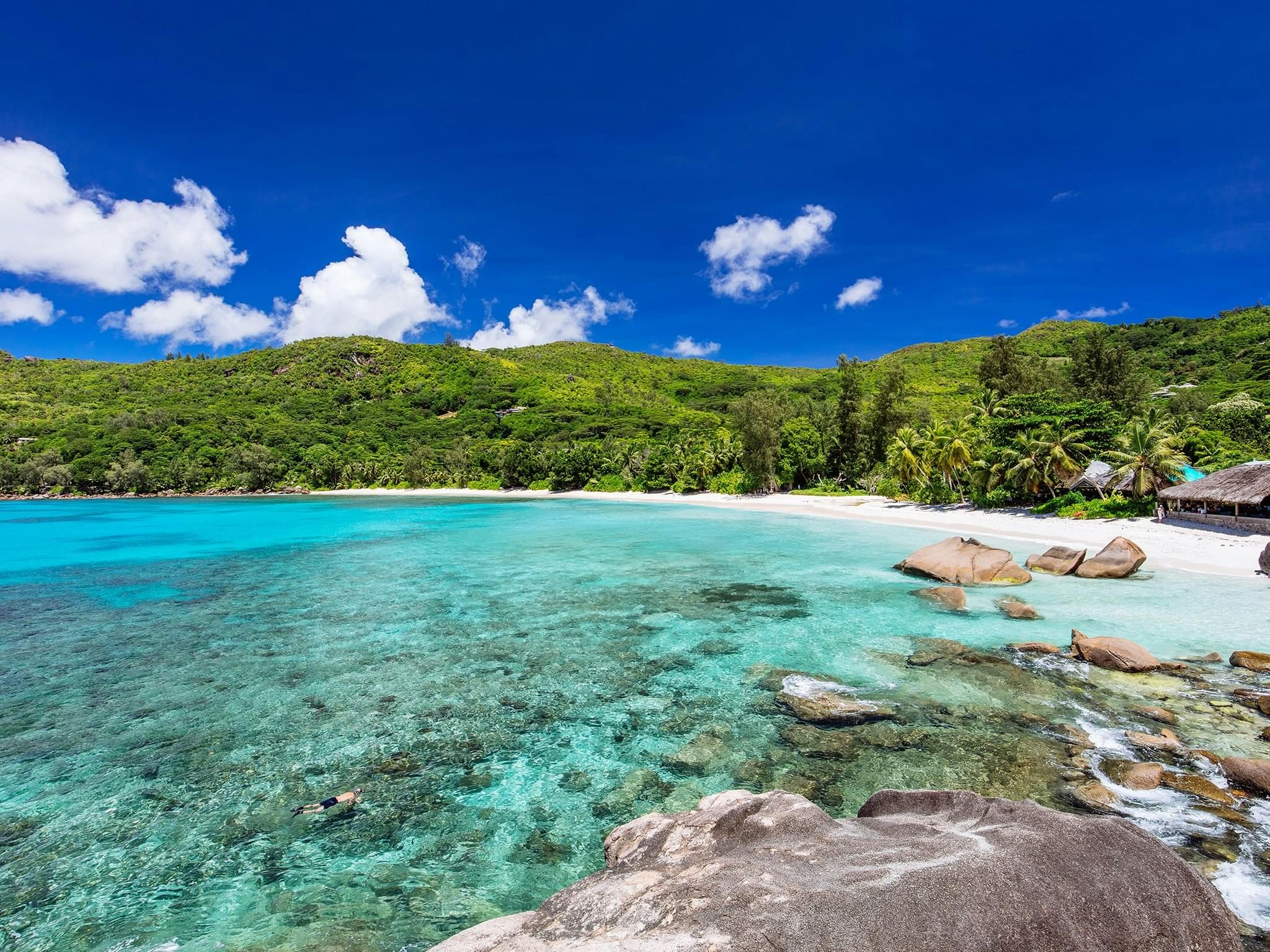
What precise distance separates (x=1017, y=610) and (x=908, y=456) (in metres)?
36.0

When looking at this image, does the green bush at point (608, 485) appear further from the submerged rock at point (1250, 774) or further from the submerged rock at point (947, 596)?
the submerged rock at point (1250, 774)

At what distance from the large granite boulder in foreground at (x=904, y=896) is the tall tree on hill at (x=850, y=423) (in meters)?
59.4

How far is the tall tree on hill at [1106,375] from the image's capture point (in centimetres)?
5131

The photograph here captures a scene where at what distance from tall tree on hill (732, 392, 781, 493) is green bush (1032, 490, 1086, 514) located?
2604 centimetres

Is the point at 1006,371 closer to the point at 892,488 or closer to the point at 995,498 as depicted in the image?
the point at 892,488

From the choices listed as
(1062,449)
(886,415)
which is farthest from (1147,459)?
(886,415)

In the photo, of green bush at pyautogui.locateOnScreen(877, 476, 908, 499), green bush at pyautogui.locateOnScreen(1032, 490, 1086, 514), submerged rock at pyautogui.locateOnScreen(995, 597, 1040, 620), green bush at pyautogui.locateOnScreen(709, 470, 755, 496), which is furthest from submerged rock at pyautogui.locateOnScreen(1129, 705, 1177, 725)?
green bush at pyautogui.locateOnScreen(709, 470, 755, 496)

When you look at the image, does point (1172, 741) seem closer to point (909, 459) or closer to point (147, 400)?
point (909, 459)

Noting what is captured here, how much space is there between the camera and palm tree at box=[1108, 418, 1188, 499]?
3031cm

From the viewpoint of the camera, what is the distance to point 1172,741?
8.39 metres

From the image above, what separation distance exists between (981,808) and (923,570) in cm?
1797

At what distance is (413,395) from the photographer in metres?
149

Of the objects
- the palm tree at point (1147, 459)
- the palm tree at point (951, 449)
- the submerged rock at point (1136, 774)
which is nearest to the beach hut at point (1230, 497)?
the palm tree at point (1147, 459)

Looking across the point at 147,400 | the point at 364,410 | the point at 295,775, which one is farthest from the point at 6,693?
the point at 147,400
